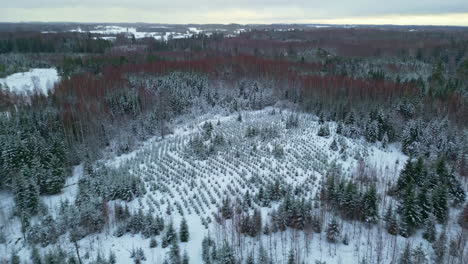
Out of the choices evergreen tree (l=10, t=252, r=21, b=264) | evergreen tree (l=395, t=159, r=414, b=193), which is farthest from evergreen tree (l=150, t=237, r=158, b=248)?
evergreen tree (l=395, t=159, r=414, b=193)

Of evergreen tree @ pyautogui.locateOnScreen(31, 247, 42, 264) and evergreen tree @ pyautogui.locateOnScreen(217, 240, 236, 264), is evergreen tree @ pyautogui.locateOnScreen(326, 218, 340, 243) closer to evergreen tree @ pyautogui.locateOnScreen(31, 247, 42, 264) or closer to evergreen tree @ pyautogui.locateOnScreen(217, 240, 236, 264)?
evergreen tree @ pyautogui.locateOnScreen(217, 240, 236, 264)

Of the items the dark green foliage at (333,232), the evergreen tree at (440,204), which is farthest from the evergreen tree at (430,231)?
the dark green foliage at (333,232)

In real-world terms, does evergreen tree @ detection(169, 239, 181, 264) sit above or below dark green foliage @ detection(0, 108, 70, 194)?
below

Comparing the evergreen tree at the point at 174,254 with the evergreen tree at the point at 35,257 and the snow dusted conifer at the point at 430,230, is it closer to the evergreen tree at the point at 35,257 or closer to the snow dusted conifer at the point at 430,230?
the evergreen tree at the point at 35,257

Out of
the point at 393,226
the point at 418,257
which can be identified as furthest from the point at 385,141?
the point at 418,257

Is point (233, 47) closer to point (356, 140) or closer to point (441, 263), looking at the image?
point (356, 140)

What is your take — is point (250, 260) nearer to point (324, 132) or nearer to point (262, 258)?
point (262, 258)
